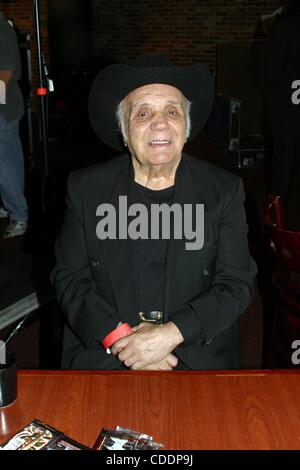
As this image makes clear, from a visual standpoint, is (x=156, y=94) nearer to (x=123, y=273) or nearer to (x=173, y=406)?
(x=123, y=273)

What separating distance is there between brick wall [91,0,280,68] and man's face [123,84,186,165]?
25.6 ft

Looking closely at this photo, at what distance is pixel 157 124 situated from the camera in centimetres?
160

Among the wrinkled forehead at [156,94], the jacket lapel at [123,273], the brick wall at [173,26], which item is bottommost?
the jacket lapel at [123,273]

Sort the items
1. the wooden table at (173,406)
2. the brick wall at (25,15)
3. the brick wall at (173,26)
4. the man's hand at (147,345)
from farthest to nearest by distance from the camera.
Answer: the brick wall at (25,15) < the brick wall at (173,26) < the man's hand at (147,345) < the wooden table at (173,406)

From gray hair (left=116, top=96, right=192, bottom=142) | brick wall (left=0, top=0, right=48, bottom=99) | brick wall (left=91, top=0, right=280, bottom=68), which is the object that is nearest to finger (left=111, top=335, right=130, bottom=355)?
gray hair (left=116, top=96, right=192, bottom=142)

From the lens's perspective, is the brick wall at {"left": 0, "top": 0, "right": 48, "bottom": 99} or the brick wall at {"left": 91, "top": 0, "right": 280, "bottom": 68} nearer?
the brick wall at {"left": 91, "top": 0, "right": 280, "bottom": 68}

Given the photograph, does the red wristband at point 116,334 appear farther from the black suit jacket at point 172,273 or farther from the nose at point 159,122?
the nose at point 159,122

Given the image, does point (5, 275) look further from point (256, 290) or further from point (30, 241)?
point (256, 290)

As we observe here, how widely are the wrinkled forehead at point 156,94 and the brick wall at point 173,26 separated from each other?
25.6 feet

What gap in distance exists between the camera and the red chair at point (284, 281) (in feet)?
5.56

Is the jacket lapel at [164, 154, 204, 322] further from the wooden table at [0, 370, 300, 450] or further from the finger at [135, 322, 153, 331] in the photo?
the wooden table at [0, 370, 300, 450]

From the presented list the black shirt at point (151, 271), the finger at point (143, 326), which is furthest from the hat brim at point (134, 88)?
the finger at point (143, 326)

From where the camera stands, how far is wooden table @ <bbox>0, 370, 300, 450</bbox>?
1.09 m

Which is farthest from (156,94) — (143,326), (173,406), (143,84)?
(173,406)
